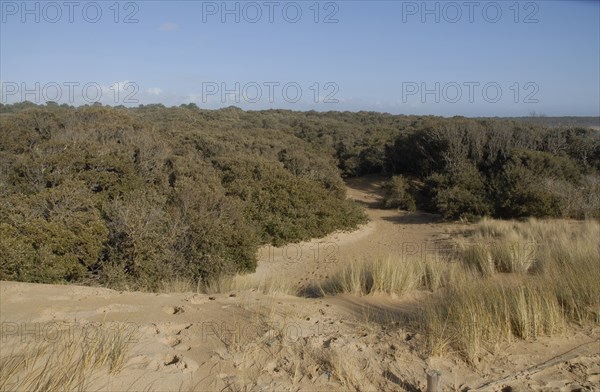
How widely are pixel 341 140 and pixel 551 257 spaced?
2559cm

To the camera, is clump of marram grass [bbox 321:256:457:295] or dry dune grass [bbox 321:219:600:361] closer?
dry dune grass [bbox 321:219:600:361]

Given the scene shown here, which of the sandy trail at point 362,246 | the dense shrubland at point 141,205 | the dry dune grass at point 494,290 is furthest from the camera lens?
the sandy trail at point 362,246

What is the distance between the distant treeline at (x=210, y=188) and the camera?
9016 mm

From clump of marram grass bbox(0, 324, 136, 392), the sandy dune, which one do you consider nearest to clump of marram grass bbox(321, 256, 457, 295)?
the sandy dune

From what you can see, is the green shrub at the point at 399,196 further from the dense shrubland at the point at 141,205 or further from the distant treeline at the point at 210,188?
the dense shrubland at the point at 141,205

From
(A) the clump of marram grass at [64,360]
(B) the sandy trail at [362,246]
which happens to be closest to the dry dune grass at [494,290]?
(B) the sandy trail at [362,246]

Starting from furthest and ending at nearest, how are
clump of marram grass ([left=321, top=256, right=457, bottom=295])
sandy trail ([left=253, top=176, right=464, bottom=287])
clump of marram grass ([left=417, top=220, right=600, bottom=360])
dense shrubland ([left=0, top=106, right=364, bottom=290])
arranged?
sandy trail ([left=253, top=176, right=464, bottom=287]) → dense shrubland ([left=0, top=106, right=364, bottom=290]) → clump of marram grass ([left=321, top=256, right=457, bottom=295]) → clump of marram grass ([left=417, top=220, right=600, bottom=360])

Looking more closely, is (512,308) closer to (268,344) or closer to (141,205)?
(268,344)

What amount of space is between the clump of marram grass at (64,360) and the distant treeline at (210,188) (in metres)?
3.66

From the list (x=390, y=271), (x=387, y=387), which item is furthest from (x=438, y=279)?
(x=387, y=387)

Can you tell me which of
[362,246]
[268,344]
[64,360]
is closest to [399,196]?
[362,246]

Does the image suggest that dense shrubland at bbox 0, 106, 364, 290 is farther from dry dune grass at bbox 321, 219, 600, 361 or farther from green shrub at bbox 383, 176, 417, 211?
dry dune grass at bbox 321, 219, 600, 361

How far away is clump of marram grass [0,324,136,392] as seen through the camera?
370cm

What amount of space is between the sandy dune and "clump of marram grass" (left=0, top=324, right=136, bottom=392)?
6cm
